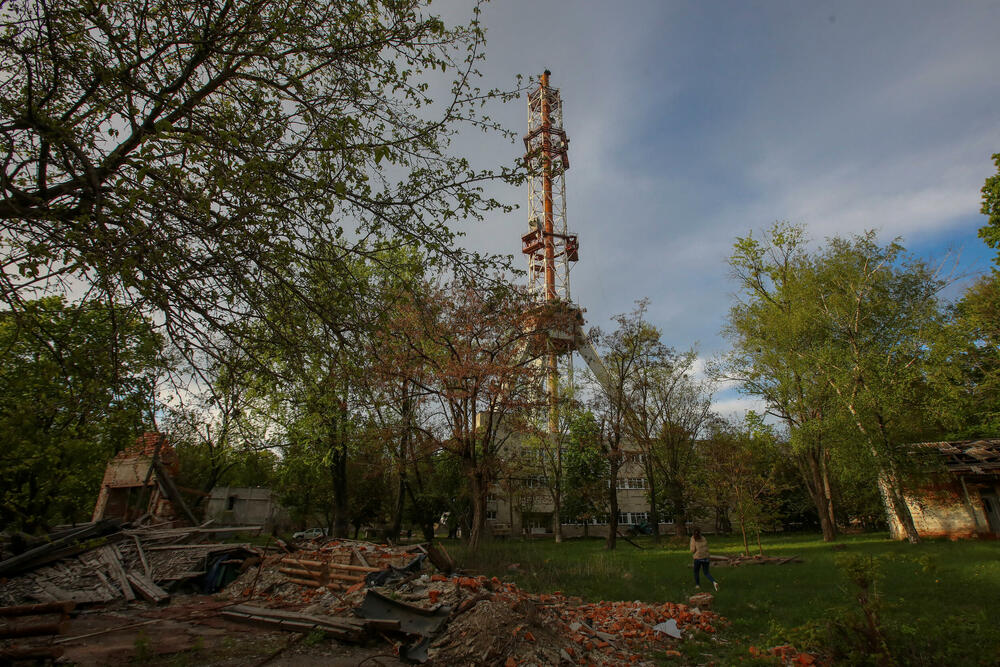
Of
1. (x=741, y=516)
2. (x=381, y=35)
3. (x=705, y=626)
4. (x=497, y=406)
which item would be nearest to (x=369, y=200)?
(x=381, y=35)

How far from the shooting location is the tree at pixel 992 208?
46.8ft

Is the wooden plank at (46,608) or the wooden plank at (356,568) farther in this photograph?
the wooden plank at (356,568)

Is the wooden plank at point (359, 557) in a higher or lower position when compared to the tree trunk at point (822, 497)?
lower

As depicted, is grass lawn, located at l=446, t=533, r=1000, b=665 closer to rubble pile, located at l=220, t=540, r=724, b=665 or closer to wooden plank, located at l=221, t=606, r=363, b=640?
rubble pile, located at l=220, t=540, r=724, b=665

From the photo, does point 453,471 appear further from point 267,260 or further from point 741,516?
point 267,260

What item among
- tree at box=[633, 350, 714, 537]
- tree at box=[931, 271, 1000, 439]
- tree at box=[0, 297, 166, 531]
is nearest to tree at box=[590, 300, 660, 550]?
tree at box=[633, 350, 714, 537]

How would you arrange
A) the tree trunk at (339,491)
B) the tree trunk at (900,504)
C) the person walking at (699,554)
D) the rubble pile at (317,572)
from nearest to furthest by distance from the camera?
1. the rubble pile at (317,572)
2. the person walking at (699,554)
3. the tree trunk at (900,504)
4. the tree trunk at (339,491)

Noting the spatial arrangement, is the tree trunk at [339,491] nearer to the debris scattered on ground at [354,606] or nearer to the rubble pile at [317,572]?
the debris scattered on ground at [354,606]

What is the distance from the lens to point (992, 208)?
14469 millimetres

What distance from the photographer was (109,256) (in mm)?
4523

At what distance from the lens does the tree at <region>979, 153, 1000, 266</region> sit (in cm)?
1426

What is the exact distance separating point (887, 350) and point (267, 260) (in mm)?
24444

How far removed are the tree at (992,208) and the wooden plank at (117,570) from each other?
24532 mm

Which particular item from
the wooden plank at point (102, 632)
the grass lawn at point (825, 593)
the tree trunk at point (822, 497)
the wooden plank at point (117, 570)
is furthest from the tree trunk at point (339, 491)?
the tree trunk at point (822, 497)
